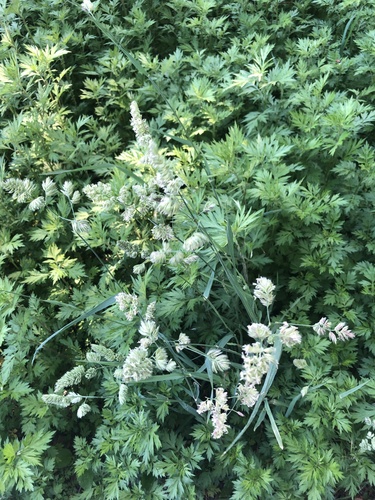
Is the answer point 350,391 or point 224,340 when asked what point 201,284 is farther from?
point 350,391

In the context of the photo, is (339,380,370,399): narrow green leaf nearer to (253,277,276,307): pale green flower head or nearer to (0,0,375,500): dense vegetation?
(0,0,375,500): dense vegetation

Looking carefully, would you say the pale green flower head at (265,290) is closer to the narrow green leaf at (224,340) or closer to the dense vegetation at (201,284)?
the dense vegetation at (201,284)

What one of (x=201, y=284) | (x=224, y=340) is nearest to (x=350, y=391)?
(x=224, y=340)

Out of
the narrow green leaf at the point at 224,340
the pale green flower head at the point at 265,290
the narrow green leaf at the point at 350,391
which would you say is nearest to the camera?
the pale green flower head at the point at 265,290

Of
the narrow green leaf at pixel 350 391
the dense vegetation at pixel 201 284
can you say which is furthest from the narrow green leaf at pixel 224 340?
the narrow green leaf at pixel 350 391

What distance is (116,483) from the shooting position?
2297 millimetres

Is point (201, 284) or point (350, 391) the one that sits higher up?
point (201, 284)

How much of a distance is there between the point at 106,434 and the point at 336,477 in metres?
1.17

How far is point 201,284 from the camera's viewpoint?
249 cm

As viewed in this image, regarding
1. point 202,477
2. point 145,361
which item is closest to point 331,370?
point 202,477

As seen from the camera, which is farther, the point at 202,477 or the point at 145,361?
the point at 202,477

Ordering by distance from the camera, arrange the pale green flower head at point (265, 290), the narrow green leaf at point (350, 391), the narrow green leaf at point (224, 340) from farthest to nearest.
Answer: the narrow green leaf at point (224, 340) < the narrow green leaf at point (350, 391) < the pale green flower head at point (265, 290)

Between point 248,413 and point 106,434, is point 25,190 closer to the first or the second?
point 106,434

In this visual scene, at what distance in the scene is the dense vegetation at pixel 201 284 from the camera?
219 cm
